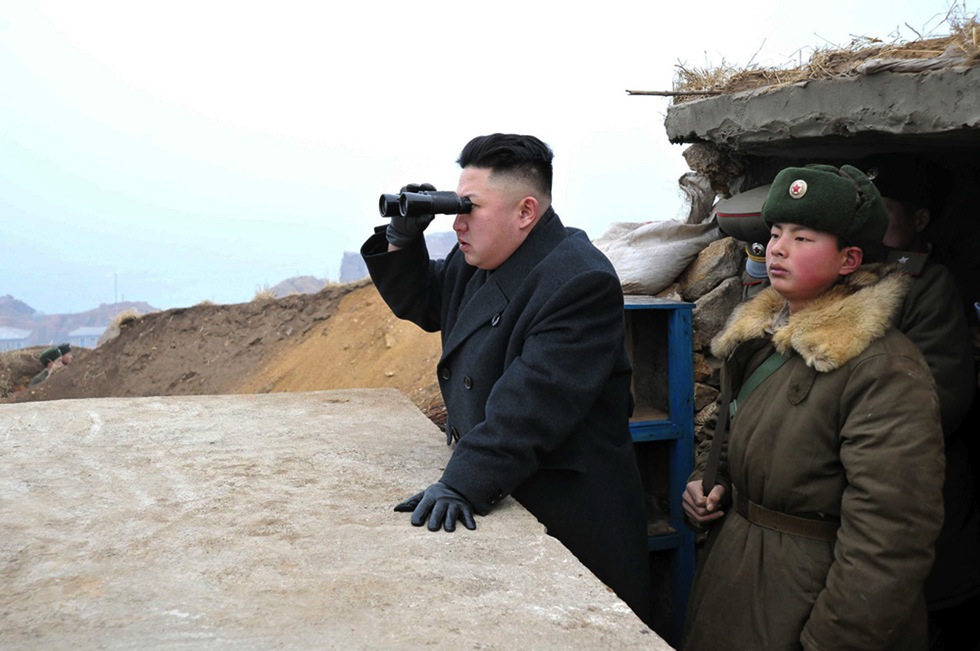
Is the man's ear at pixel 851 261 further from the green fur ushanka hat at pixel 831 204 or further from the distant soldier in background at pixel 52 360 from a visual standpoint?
the distant soldier in background at pixel 52 360

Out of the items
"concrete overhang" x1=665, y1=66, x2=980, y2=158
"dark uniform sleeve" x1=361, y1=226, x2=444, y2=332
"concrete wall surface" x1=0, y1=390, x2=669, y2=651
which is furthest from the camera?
"dark uniform sleeve" x1=361, y1=226, x2=444, y2=332

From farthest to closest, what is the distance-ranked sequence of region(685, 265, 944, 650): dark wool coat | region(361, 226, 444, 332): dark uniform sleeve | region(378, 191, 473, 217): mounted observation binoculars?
region(361, 226, 444, 332): dark uniform sleeve, region(378, 191, 473, 217): mounted observation binoculars, region(685, 265, 944, 650): dark wool coat

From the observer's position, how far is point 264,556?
1.96 meters

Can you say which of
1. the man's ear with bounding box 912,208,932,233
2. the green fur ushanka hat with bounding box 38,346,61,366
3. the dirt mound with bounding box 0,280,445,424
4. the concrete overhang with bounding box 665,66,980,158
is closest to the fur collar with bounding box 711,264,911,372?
the concrete overhang with bounding box 665,66,980,158

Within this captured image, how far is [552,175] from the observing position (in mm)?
2643

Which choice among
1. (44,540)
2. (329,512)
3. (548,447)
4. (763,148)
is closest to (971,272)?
(763,148)

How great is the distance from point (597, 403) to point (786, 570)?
2.07 feet

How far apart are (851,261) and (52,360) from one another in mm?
11895

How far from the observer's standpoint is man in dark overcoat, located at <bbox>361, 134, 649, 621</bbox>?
2240 millimetres

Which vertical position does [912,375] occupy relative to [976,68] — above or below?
below

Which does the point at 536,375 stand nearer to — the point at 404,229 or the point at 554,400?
the point at 554,400

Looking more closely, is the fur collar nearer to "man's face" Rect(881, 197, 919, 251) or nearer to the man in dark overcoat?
the man in dark overcoat

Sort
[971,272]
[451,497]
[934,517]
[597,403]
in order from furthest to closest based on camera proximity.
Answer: [971,272] → [597,403] → [451,497] → [934,517]

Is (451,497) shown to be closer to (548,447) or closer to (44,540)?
(548,447)
